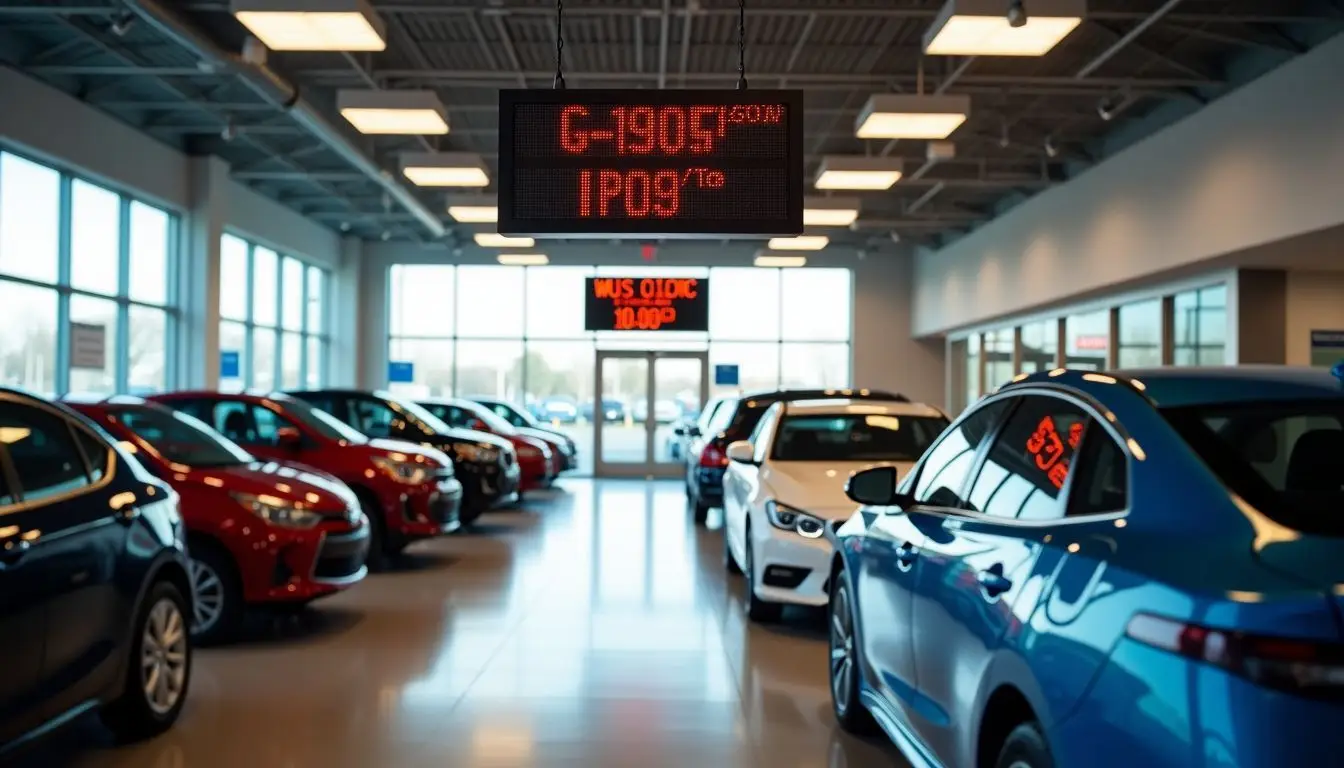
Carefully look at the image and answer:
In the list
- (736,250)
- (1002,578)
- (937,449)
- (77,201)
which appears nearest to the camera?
(1002,578)

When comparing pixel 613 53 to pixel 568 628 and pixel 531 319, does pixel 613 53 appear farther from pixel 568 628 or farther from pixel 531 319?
pixel 531 319

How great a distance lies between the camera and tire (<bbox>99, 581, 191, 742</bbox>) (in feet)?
16.9

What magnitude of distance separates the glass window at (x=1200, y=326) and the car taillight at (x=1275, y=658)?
502 inches

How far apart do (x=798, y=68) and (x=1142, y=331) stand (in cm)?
668

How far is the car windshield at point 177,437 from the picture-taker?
7695 millimetres

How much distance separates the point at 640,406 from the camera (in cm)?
2678

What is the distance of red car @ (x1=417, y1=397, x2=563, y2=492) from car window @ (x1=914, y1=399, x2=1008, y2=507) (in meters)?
13.6

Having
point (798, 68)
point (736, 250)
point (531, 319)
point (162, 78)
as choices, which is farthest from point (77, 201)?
point (736, 250)

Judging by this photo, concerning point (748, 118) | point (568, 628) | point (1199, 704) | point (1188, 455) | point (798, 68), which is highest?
point (798, 68)

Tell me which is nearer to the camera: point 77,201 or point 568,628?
point 568,628

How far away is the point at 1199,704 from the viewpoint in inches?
86.4

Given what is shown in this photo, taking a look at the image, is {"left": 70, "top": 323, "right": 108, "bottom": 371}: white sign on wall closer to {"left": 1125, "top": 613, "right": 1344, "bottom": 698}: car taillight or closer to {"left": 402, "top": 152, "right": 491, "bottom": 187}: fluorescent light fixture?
{"left": 402, "top": 152, "right": 491, "bottom": 187}: fluorescent light fixture

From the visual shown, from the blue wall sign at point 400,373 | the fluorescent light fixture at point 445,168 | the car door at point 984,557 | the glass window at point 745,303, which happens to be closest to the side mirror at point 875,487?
the car door at point 984,557

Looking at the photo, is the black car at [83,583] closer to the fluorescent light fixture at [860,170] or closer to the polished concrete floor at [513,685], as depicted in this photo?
the polished concrete floor at [513,685]
